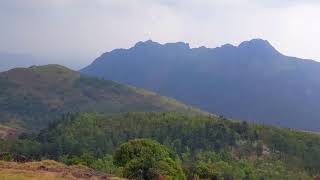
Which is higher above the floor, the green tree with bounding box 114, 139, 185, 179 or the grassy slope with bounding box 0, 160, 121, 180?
the grassy slope with bounding box 0, 160, 121, 180

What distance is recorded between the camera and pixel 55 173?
56344 millimetres

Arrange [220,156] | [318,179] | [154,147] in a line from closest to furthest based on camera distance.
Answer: [154,147] → [318,179] → [220,156]

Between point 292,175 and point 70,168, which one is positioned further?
point 292,175

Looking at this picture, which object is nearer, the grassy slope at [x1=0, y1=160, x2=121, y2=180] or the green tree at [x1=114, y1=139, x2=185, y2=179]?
the grassy slope at [x1=0, y1=160, x2=121, y2=180]

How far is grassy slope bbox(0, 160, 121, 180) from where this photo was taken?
5175 centimetres

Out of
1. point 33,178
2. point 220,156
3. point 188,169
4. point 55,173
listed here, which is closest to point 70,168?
point 55,173

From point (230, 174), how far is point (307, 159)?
190 ft

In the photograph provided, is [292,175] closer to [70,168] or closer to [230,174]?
[230,174]

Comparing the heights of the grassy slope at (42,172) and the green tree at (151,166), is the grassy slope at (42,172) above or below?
above

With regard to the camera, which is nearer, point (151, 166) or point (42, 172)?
point (42, 172)

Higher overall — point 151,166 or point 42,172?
point 42,172

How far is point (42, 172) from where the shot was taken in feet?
184

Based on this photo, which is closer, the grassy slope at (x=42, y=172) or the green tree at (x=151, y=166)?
the grassy slope at (x=42, y=172)

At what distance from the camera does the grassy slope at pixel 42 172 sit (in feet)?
170
